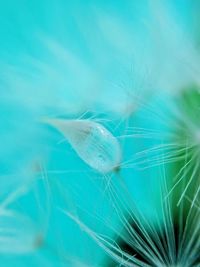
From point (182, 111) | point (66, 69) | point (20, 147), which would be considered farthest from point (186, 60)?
point (20, 147)

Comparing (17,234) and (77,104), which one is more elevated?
(77,104)

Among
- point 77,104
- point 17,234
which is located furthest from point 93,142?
point 17,234

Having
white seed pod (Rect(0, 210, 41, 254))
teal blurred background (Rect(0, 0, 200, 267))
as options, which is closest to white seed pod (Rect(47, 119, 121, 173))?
teal blurred background (Rect(0, 0, 200, 267))

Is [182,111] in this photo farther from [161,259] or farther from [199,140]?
[161,259]

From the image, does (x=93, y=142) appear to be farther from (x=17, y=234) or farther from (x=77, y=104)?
(x=17, y=234)

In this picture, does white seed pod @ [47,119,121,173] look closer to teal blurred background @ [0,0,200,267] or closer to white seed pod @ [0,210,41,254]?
teal blurred background @ [0,0,200,267]

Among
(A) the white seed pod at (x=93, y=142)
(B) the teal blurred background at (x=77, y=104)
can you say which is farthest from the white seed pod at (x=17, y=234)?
(A) the white seed pod at (x=93, y=142)
